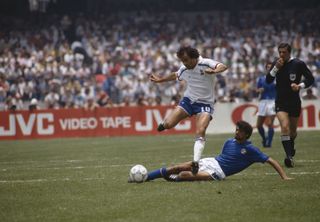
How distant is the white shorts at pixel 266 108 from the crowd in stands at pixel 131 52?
9.69 meters

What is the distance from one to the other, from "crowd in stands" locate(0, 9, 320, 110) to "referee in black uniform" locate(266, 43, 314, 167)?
55.1 feet

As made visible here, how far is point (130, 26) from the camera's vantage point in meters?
39.9

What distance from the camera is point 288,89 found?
48.8 ft

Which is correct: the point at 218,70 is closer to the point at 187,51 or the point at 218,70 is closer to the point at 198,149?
the point at 187,51

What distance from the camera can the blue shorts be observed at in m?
13.6

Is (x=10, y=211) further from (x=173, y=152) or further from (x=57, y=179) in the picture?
(x=173, y=152)

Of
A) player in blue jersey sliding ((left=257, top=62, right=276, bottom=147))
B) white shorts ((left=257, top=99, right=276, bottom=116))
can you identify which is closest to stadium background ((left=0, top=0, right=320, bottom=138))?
player in blue jersey sliding ((left=257, top=62, right=276, bottom=147))

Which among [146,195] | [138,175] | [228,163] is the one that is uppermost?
[228,163]

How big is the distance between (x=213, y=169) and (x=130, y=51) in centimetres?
2507

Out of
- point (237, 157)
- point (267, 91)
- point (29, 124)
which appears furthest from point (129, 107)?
point (237, 157)

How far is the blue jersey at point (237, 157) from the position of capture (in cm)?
1170

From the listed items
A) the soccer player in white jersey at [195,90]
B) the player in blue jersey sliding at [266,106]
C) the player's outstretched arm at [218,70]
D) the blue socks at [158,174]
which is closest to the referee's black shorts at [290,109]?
the soccer player in white jersey at [195,90]

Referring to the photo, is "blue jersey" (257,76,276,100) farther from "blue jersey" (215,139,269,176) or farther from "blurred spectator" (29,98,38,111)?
"blurred spectator" (29,98,38,111)

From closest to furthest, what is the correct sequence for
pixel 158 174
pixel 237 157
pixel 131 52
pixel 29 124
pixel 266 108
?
pixel 237 157 → pixel 158 174 → pixel 266 108 → pixel 29 124 → pixel 131 52
